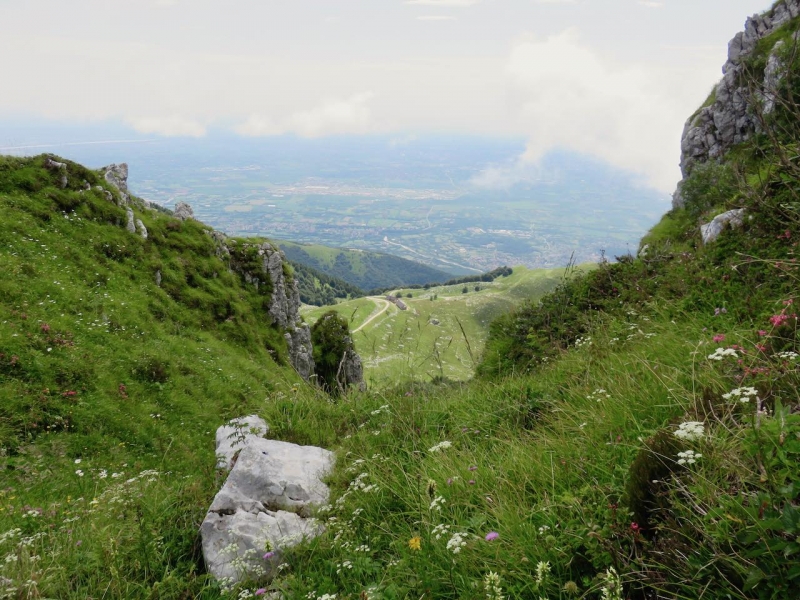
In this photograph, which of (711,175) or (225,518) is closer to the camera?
(225,518)

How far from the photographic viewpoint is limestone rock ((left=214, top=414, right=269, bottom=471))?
7023 millimetres

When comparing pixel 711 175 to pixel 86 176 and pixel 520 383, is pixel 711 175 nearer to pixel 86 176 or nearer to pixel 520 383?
pixel 520 383

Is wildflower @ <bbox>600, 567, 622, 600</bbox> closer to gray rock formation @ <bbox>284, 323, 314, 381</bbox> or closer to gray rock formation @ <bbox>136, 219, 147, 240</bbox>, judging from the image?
gray rock formation @ <bbox>136, 219, 147, 240</bbox>

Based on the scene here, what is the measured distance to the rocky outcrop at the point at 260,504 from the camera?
15.7 ft

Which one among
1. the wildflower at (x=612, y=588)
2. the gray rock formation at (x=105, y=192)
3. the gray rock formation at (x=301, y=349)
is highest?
the gray rock formation at (x=105, y=192)

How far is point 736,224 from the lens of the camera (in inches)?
436

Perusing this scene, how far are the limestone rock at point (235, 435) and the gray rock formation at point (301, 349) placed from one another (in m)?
32.5

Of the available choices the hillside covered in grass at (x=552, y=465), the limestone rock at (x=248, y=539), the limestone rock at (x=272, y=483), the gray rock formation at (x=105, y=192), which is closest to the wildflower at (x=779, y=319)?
the hillside covered in grass at (x=552, y=465)

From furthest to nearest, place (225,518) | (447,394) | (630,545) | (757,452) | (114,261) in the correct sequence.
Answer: (114,261) → (447,394) → (225,518) → (630,545) → (757,452)

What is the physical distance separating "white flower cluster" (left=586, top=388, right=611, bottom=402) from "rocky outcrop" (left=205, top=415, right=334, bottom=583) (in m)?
3.53

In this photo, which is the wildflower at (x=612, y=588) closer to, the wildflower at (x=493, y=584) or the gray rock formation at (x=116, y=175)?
the wildflower at (x=493, y=584)

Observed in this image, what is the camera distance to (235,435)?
7.46 metres

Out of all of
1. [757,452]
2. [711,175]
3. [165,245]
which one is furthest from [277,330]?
[711,175]

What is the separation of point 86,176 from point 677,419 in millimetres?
37354
